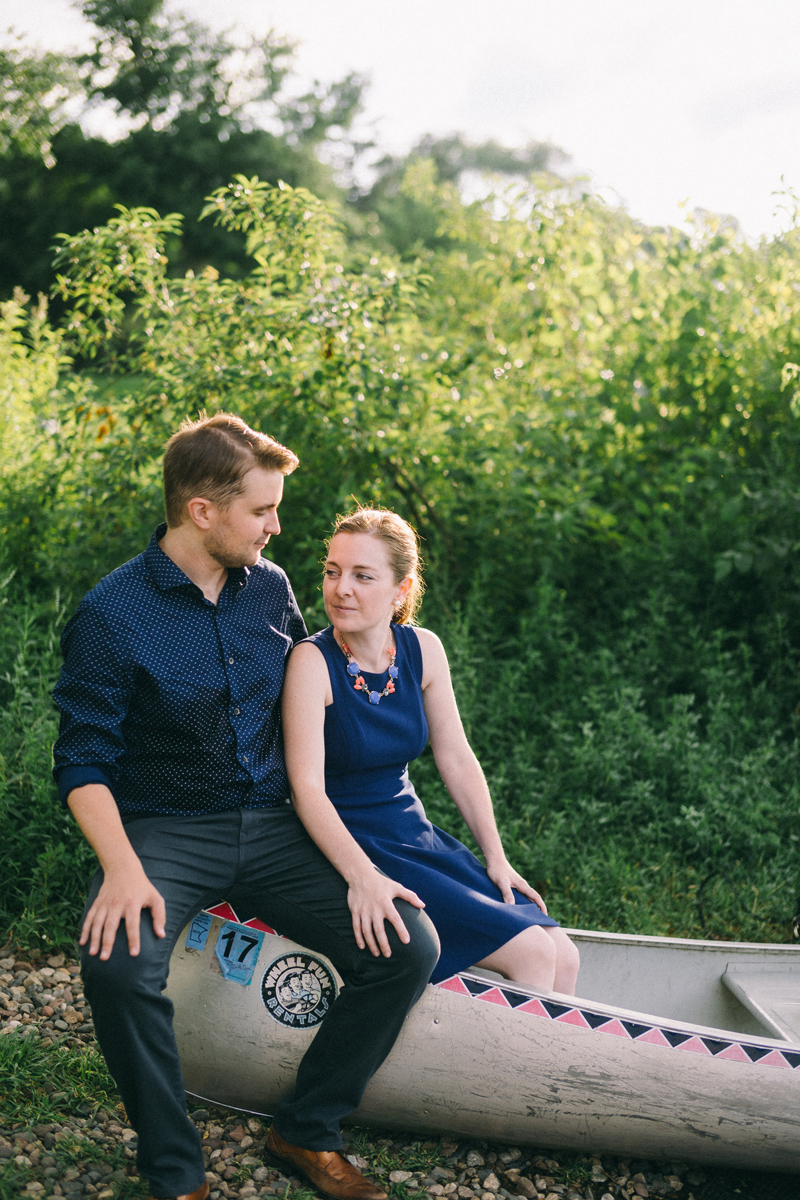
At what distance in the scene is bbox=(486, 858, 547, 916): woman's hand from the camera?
2527 millimetres

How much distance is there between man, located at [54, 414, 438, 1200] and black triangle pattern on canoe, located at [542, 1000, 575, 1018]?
33 cm

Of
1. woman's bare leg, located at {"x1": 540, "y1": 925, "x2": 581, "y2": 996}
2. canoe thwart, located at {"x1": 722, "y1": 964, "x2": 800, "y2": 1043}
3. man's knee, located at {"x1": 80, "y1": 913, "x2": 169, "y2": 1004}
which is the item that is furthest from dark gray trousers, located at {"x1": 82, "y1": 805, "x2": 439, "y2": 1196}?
canoe thwart, located at {"x1": 722, "y1": 964, "x2": 800, "y2": 1043}

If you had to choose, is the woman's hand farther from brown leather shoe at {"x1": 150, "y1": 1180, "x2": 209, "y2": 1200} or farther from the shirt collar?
the shirt collar

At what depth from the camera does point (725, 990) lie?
294cm

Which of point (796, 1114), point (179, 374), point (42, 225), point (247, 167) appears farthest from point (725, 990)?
point (247, 167)

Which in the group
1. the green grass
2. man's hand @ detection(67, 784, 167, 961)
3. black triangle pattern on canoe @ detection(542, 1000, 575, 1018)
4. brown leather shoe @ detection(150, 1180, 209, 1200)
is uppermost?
man's hand @ detection(67, 784, 167, 961)

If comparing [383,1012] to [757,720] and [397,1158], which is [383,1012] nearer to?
[397,1158]

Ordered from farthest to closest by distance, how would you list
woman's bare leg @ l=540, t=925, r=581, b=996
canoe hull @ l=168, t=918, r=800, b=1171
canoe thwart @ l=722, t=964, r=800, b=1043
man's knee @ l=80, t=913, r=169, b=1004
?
canoe thwart @ l=722, t=964, r=800, b=1043
woman's bare leg @ l=540, t=925, r=581, b=996
canoe hull @ l=168, t=918, r=800, b=1171
man's knee @ l=80, t=913, r=169, b=1004

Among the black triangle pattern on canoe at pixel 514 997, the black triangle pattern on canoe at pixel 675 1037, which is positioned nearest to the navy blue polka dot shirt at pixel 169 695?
the black triangle pattern on canoe at pixel 514 997

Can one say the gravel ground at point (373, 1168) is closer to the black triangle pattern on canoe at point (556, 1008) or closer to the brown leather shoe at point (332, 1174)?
the brown leather shoe at point (332, 1174)

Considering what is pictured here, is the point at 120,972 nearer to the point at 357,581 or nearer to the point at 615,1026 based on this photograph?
the point at 357,581

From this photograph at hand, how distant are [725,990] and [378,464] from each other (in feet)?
9.02

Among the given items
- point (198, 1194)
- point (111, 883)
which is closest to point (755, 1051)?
point (198, 1194)

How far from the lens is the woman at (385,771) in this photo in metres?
2.32
